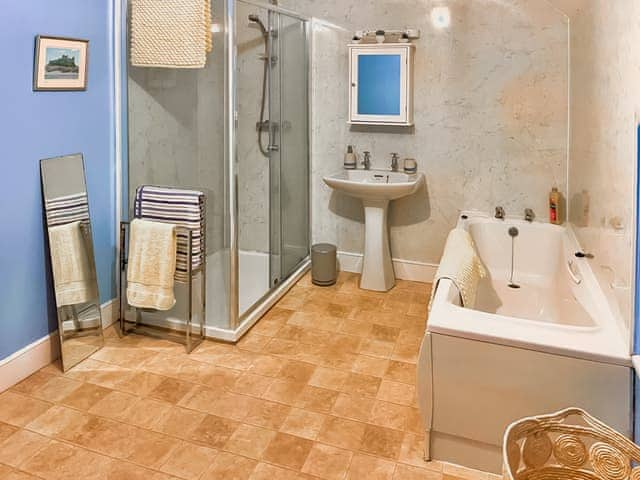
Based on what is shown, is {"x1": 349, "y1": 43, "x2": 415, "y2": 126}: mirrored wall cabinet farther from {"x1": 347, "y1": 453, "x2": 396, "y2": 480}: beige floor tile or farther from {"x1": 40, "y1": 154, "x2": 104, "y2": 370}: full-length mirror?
{"x1": 347, "y1": 453, "x2": 396, "y2": 480}: beige floor tile

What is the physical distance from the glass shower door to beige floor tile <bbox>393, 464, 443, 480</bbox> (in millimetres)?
1914

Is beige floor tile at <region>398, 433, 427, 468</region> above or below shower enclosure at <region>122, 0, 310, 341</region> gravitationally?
below

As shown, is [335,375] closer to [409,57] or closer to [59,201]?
[59,201]

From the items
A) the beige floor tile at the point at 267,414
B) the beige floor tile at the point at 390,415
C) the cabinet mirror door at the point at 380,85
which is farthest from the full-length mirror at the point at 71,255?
the cabinet mirror door at the point at 380,85

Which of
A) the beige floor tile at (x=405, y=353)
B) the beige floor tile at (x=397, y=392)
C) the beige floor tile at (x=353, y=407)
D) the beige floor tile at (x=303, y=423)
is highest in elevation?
the beige floor tile at (x=405, y=353)

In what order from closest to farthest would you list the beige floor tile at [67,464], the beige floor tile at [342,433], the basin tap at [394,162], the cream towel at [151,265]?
1. the beige floor tile at [67,464]
2. the beige floor tile at [342,433]
3. the cream towel at [151,265]
4. the basin tap at [394,162]

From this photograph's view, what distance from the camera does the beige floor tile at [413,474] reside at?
2020 millimetres

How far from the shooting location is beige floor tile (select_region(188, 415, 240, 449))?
220 centimetres

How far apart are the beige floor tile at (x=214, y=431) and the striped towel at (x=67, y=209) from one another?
132 centimetres

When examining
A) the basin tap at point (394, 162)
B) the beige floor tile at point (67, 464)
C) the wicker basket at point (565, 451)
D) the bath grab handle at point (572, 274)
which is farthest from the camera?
the basin tap at point (394, 162)

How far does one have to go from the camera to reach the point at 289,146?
3.88 meters

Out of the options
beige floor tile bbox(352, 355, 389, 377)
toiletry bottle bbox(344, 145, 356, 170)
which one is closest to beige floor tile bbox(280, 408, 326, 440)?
beige floor tile bbox(352, 355, 389, 377)

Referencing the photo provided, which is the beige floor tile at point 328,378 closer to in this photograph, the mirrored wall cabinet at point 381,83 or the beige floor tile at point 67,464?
the beige floor tile at point 67,464

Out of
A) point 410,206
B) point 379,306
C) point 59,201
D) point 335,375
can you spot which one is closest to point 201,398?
point 335,375
